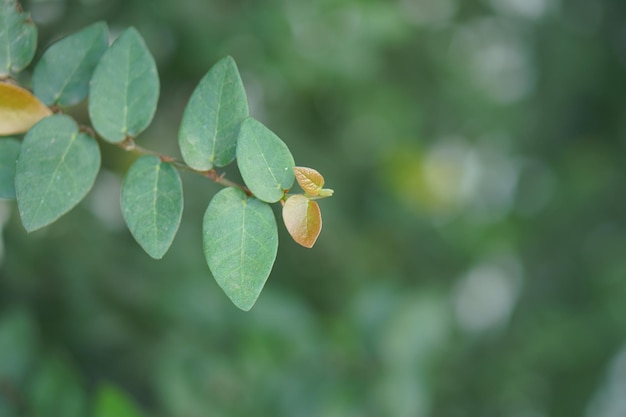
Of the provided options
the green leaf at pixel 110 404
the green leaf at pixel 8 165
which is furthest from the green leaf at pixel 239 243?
the green leaf at pixel 110 404

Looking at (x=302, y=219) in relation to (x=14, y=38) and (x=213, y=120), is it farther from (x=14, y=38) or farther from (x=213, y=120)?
(x=14, y=38)

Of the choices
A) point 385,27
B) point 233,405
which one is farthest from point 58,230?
point 385,27

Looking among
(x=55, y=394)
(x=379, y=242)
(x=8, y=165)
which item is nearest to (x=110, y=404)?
(x=55, y=394)

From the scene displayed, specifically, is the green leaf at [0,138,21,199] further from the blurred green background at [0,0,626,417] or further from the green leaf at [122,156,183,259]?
the blurred green background at [0,0,626,417]

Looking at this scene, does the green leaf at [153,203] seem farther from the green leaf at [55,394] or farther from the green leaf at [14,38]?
the green leaf at [55,394]

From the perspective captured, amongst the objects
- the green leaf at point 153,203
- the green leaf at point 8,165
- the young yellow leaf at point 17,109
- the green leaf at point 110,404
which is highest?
the young yellow leaf at point 17,109

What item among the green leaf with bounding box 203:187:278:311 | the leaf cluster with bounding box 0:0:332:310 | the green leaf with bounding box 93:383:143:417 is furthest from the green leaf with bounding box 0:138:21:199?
the green leaf with bounding box 93:383:143:417
